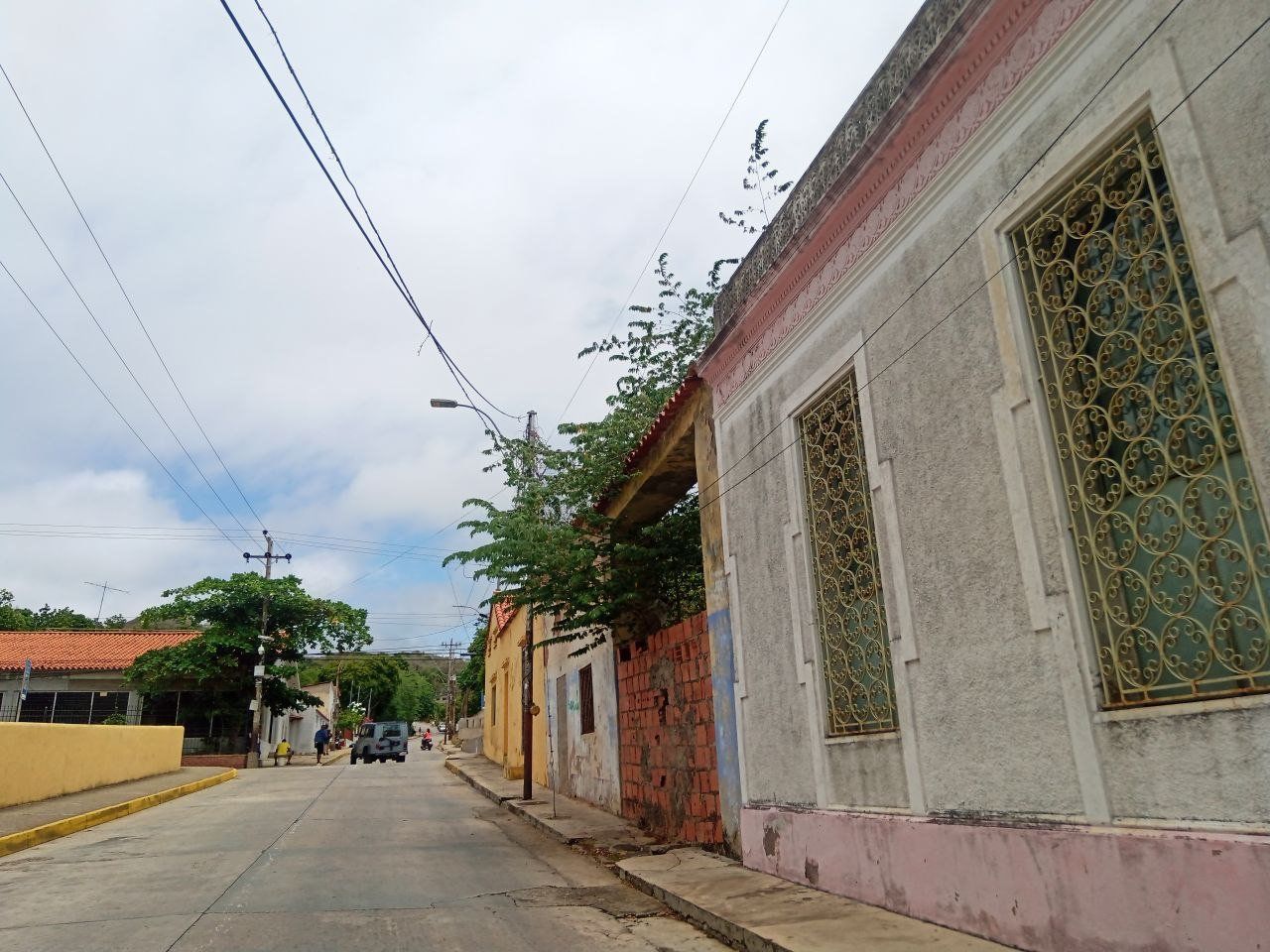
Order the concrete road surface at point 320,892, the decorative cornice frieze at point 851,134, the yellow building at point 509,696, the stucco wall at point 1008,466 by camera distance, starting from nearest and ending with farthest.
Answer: the stucco wall at point 1008,466, the decorative cornice frieze at point 851,134, the concrete road surface at point 320,892, the yellow building at point 509,696

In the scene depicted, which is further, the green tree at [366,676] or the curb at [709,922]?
the green tree at [366,676]

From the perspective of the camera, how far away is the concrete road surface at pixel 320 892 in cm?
558

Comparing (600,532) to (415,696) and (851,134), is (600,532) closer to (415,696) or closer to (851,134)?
(851,134)

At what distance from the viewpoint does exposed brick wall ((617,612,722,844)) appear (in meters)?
8.97

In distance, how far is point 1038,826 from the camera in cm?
430

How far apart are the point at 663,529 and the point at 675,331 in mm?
3770

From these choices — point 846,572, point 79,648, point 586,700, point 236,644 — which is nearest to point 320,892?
point 846,572

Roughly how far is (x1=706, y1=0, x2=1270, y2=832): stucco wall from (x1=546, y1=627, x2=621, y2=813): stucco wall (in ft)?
19.9

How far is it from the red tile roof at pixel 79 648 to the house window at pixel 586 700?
22441mm

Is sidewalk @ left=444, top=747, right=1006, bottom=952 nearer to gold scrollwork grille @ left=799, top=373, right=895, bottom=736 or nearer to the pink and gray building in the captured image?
the pink and gray building

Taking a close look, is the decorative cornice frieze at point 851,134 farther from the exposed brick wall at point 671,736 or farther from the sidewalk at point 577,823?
the sidewalk at point 577,823

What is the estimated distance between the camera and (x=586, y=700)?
48.6 feet

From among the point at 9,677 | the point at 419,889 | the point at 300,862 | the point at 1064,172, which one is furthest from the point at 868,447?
the point at 9,677

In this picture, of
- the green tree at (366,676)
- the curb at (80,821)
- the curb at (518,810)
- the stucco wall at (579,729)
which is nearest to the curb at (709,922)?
the curb at (518,810)
